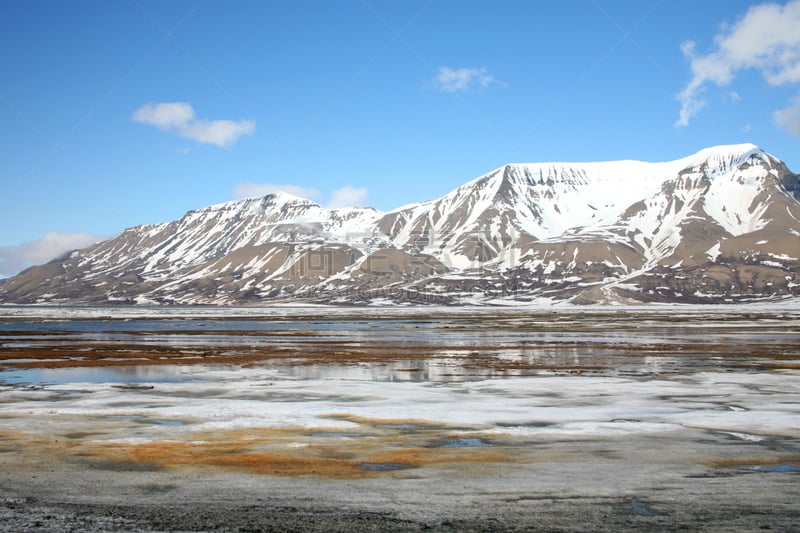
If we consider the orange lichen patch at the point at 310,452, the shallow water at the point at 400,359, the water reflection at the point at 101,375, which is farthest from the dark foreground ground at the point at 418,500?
the water reflection at the point at 101,375

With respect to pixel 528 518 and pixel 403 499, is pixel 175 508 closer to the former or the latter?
pixel 403 499

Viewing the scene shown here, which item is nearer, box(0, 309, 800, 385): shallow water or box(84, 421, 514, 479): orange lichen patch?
box(84, 421, 514, 479): orange lichen patch

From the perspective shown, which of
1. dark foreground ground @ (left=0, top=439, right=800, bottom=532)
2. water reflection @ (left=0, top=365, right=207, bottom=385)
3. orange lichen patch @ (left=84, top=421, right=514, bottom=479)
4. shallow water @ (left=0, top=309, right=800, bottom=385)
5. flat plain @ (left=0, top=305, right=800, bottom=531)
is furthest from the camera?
shallow water @ (left=0, top=309, right=800, bottom=385)

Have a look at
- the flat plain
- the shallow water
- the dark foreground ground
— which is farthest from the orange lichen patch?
the shallow water

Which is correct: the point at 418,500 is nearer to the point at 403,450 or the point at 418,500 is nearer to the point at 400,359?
the point at 403,450

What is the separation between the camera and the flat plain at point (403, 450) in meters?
15.0

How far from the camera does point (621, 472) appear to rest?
1883 cm

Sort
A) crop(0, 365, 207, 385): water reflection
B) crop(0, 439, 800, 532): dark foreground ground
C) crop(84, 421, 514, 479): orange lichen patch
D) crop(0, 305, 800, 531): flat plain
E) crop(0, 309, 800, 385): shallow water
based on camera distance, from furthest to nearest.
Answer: crop(0, 309, 800, 385): shallow water
crop(0, 365, 207, 385): water reflection
crop(84, 421, 514, 479): orange lichen patch
crop(0, 305, 800, 531): flat plain
crop(0, 439, 800, 532): dark foreground ground

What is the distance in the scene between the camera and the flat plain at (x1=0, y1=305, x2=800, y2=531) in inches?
589

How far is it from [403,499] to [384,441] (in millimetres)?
7672

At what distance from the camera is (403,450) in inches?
875

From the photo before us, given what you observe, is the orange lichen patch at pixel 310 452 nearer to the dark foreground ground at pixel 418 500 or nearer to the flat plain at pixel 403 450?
the flat plain at pixel 403 450

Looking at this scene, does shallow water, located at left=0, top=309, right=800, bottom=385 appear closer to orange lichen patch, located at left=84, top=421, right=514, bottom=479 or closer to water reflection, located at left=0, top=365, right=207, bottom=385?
water reflection, located at left=0, top=365, right=207, bottom=385

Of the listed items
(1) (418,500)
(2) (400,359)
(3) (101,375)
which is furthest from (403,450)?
(2) (400,359)
